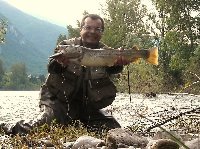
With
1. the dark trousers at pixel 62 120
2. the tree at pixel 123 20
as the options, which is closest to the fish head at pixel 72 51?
the dark trousers at pixel 62 120

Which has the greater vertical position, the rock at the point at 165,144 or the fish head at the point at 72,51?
the fish head at the point at 72,51

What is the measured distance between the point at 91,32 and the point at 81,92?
42.6 inches

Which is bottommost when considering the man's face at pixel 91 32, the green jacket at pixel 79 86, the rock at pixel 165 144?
the rock at pixel 165 144

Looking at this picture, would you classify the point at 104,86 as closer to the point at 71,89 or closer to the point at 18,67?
the point at 71,89

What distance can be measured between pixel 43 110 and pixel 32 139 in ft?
6.20

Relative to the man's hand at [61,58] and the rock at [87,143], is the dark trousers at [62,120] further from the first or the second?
the rock at [87,143]

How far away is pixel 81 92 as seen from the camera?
838cm

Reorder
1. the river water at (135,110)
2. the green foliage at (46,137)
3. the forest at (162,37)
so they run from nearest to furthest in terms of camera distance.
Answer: the river water at (135,110) < the green foliage at (46,137) < the forest at (162,37)

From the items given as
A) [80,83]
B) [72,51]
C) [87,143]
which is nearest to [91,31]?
[80,83]

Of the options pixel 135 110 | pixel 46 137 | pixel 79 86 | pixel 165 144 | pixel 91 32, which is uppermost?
pixel 91 32

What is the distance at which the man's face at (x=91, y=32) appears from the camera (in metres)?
8.15

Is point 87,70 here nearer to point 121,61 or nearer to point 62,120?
point 62,120

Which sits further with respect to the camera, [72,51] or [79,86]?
[79,86]

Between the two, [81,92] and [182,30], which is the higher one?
[182,30]
